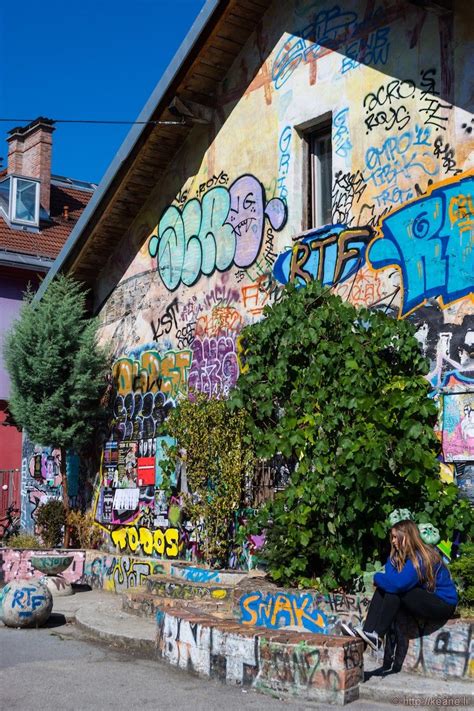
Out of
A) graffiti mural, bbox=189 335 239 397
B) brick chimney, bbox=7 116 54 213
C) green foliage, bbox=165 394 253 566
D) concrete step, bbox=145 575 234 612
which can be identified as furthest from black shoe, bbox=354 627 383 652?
brick chimney, bbox=7 116 54 213

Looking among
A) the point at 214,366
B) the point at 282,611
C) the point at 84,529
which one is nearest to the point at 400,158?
the point at 214,366

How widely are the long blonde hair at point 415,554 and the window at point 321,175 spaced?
17.0 ft

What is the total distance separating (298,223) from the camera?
1174 centimetres

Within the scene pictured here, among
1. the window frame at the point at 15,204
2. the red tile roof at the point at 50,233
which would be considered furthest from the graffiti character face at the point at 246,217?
the window frame at the point at 15,204

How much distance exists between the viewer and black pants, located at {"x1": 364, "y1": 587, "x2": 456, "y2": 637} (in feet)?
24.0

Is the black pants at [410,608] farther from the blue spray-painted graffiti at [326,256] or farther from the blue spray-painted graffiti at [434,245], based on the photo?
the blue spray-painted graffiti at [326,256]

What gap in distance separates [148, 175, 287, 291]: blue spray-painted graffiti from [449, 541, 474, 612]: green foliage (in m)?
5.45

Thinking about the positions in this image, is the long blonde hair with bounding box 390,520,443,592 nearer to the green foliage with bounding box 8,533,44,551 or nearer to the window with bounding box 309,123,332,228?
the window with bounding box 309,123,332,228

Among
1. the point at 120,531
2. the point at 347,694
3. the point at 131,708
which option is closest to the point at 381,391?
the point at 347,694

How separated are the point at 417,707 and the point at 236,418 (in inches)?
207

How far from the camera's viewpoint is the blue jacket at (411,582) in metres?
7.39

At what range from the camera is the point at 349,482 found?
8.95 metres

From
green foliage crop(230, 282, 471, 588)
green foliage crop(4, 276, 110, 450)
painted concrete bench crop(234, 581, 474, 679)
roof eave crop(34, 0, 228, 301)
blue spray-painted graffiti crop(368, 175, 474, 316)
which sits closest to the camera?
painted concrete bench crop(234, 581, 474, 679)

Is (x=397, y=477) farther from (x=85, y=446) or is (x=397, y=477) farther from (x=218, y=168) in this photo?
(x=85, y=446)
